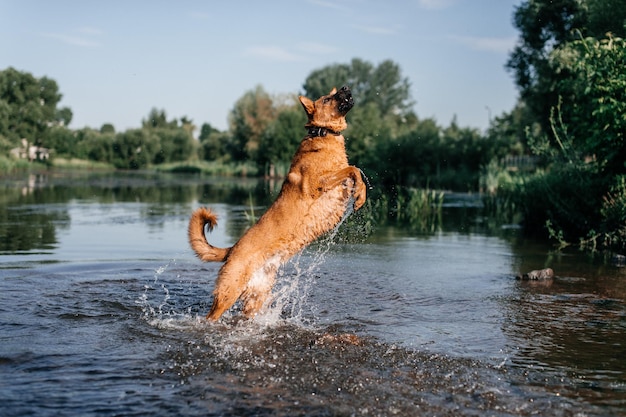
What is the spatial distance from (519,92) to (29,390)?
124ft

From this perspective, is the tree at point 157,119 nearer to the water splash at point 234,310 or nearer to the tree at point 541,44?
the tree at point 541,44

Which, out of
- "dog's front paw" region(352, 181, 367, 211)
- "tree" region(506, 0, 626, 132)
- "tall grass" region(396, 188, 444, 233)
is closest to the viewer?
"dog's front paw" region(352, 181, 367, 211)

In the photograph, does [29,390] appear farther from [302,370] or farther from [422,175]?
[422,175]

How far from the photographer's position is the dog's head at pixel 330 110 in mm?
7102

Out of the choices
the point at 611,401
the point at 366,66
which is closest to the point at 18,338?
the point at 611,401

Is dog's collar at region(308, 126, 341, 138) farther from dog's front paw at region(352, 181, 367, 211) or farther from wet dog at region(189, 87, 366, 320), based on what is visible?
dog's front paw at region(352, 181, 367, 211)

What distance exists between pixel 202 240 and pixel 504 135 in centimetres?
3740

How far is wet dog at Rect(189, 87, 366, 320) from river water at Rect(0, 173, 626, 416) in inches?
20.0

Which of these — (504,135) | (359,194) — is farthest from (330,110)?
(504,135)

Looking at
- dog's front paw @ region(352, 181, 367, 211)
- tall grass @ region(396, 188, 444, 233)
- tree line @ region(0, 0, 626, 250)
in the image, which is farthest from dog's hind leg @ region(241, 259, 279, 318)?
tall grass @ region(396, 188, 444, 233)

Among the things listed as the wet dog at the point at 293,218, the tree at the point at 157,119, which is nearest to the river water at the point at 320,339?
the wet dog at the point at 293,218

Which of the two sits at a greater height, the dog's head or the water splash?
the dog's head

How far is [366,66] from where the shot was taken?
113 m

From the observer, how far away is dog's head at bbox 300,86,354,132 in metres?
7.10
